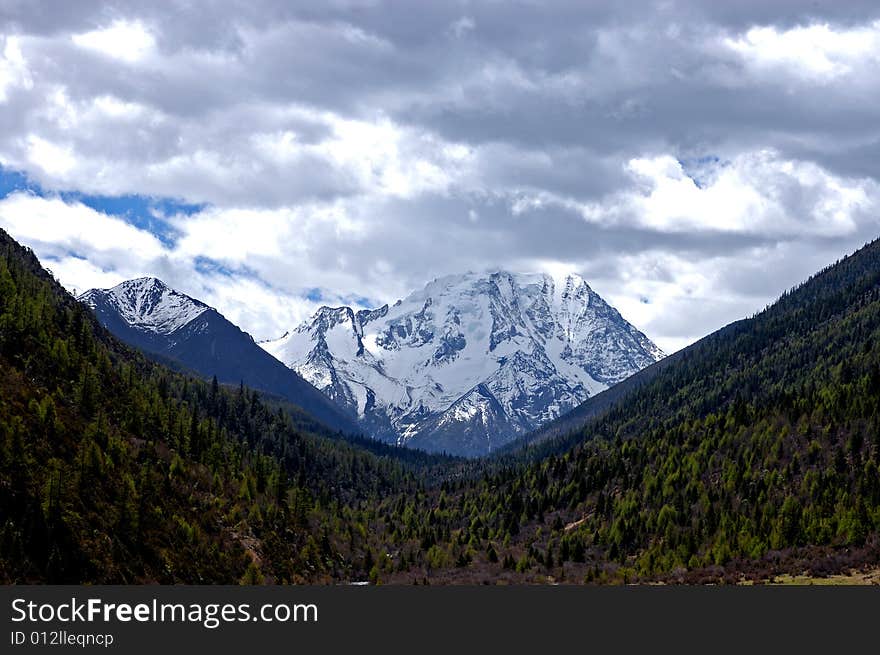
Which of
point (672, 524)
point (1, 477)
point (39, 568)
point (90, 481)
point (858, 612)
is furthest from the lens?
point (672, 524)

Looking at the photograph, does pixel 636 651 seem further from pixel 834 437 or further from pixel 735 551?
pixel 834 437

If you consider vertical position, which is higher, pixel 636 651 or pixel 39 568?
pixel 39 568

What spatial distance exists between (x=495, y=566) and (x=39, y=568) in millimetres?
119077

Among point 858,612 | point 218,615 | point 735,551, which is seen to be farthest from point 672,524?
point 218,615

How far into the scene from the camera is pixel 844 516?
509ft

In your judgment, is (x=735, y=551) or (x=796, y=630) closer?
(x=796, y=630)

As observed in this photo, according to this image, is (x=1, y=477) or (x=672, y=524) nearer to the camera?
(x=1, y=477)

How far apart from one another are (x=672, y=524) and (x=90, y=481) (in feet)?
386

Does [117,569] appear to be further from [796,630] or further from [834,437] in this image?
[834,437]

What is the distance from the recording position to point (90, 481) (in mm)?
115875

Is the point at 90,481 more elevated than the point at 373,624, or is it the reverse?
the point at 90,481

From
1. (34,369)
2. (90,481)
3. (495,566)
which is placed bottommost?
(495,566)

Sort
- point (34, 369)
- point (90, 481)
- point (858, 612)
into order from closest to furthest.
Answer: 1. point (858, 612)
2. point (90, 481)
3. point (34, 369)

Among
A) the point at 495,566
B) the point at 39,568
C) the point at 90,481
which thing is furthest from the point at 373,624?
the point at 495,566
